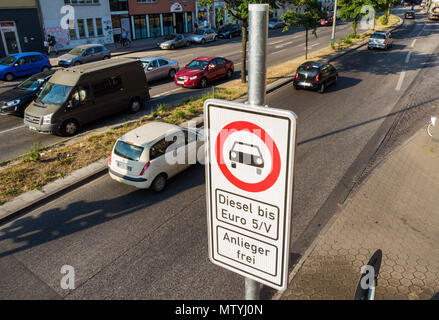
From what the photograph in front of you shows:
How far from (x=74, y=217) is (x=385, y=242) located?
718cm

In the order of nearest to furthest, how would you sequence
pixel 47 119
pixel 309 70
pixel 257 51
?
pixel 257 51 < pixel 47 119 < pixel 309 70

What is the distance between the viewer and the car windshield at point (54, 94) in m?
13.9

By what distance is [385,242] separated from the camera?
7418 mm

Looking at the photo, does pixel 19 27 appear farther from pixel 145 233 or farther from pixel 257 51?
pixel 257 51

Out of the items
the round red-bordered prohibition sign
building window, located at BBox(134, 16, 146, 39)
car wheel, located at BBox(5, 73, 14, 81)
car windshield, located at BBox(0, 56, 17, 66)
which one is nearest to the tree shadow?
the round red-bordered prohibition sign

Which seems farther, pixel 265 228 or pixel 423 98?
pixel 423 98

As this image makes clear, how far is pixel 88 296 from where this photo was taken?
20.7ft

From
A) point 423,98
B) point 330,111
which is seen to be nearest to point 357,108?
point 330,111

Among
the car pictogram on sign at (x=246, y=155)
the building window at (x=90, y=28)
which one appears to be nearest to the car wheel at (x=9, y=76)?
the building window at (x=90, y=28)

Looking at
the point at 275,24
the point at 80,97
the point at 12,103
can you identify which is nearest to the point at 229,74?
the point at 80,97
